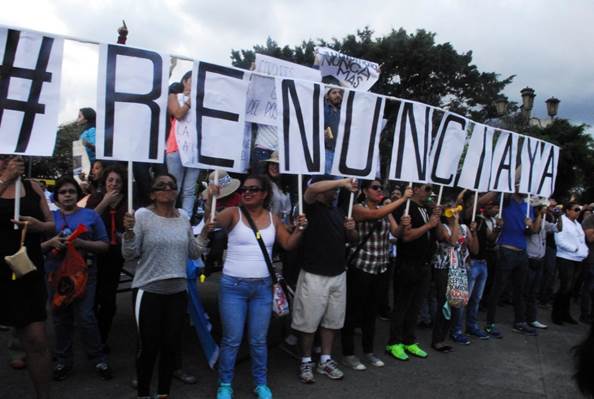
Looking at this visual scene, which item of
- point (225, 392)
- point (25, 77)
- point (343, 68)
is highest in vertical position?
point (343, 68)

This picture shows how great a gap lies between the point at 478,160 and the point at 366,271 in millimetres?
2209

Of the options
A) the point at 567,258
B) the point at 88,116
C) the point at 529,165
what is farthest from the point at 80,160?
the point at 567,258

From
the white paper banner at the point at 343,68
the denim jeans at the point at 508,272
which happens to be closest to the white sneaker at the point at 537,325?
the denim jeans at the point at 508,272

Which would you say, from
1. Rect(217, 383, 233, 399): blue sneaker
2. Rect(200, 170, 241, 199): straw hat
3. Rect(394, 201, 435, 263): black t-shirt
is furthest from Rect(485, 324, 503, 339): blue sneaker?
Rect(217, 383, 233, 399): blue sneaker

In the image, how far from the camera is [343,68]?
7.02 m

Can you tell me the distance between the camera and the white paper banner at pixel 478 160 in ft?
19.7

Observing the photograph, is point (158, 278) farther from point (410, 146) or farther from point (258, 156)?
point (410, 146)

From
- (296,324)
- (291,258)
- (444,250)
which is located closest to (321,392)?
(296,324)

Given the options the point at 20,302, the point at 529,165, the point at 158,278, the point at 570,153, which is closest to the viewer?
the point at 20,302

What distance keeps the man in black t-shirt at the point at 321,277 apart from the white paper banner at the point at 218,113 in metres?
Result: 0.86

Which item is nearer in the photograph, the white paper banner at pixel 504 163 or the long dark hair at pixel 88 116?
the long dark hair at pixel 88 116

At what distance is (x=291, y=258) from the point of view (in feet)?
18.4

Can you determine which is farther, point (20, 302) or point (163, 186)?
point (163, 186)

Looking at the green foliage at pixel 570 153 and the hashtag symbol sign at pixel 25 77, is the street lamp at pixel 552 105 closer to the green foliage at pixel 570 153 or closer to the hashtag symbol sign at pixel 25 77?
the green foliage at pixel 570 153
